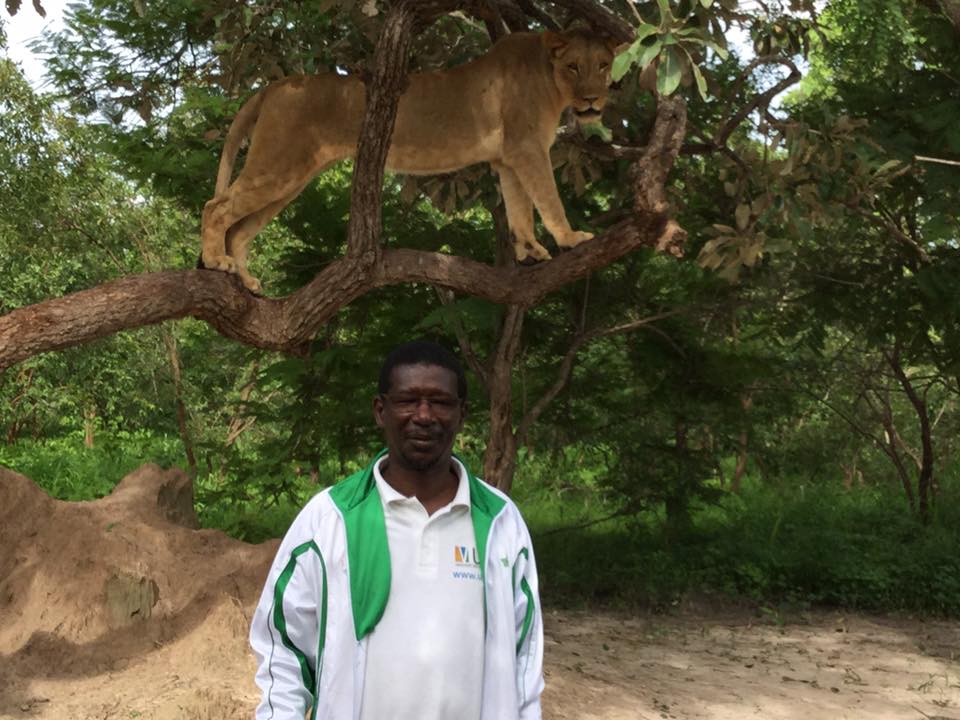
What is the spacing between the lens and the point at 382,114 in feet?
16.1

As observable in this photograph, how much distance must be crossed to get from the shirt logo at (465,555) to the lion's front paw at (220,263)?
302cm

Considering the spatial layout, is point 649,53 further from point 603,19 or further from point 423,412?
point 423,412

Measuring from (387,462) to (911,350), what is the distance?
27.8 ft

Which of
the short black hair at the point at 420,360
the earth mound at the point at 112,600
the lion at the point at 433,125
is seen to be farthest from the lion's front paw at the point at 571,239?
the short black hair at the point at 420,360

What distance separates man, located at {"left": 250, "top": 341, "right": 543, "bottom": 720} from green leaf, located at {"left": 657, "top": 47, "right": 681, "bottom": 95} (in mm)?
1709

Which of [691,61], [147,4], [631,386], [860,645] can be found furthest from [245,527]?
[691,61]

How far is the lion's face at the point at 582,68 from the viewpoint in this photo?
5.12 metres

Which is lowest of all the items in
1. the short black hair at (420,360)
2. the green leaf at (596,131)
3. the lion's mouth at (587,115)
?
the short black hair at (420,360)

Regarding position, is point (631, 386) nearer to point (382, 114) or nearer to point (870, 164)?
point (870, 164)

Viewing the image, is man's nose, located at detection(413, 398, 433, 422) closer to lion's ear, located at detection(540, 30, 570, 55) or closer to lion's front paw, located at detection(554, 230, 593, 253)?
lion's front paw, located at detection(554, 230, 593, 253)

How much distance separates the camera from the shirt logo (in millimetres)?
2338

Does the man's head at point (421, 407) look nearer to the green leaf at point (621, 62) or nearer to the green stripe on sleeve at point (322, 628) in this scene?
the green stripe on sleeve at point (322, 628)

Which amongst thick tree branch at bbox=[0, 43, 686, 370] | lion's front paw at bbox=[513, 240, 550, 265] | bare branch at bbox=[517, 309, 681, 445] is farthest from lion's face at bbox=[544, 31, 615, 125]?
bare branch at bbox=[517, 309, 681, 445]

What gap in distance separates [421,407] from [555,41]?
3.22 m
